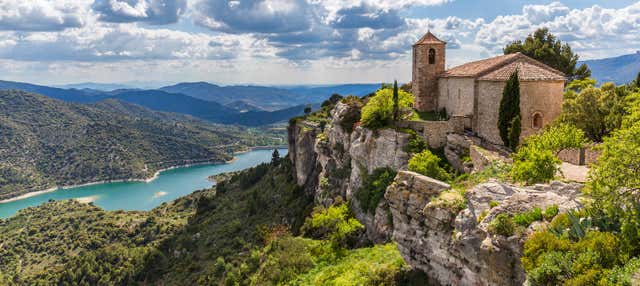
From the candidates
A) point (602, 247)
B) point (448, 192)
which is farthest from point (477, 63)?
point (602, 247)

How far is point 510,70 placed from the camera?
104 feet

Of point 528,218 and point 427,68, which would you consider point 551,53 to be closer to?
point 427,68

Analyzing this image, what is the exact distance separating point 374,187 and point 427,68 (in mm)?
14703

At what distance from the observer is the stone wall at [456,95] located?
35.2 m

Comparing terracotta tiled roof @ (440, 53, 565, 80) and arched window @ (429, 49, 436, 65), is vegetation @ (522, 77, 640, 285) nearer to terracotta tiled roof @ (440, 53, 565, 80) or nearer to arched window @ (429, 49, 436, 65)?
terracotta tiled roof @ (440, 53, 565, 80)

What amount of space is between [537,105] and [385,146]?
467 inches

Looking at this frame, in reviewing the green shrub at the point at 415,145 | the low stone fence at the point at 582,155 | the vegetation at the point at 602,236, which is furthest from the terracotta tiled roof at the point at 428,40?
the vegetation at the point at 602,236

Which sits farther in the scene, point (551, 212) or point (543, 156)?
point (543, 156)

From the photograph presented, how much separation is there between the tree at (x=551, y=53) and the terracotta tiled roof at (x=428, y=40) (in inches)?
628

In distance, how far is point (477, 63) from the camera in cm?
3881

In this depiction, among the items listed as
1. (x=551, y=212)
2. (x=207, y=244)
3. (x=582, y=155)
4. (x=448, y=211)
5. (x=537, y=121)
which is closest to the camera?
(x=551, y=212)

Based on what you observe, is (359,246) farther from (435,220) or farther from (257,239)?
(257,239)

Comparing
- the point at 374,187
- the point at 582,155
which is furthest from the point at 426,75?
the point at 582,155

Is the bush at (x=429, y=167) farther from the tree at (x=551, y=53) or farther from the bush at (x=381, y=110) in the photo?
the tree at (x=551, y=53)
